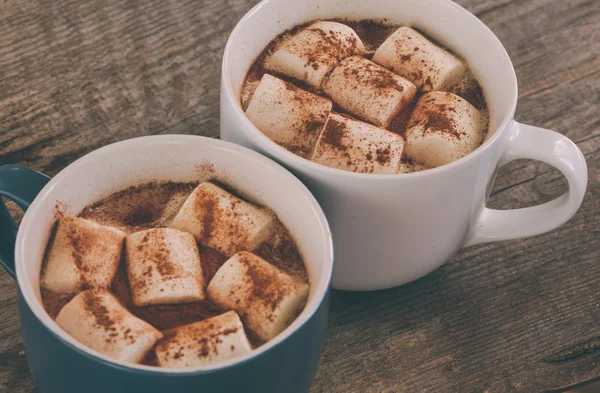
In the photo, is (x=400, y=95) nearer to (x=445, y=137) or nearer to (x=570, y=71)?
(x=445, y=137)

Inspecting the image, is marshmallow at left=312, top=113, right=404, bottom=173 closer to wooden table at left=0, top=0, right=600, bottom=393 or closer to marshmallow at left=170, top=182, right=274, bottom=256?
marshmallow at left=170, top=182, right=274, bottom=256

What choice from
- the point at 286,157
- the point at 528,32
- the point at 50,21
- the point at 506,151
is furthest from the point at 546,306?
the point at 50,21

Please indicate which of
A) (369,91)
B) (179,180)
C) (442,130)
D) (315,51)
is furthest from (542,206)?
(179,180)

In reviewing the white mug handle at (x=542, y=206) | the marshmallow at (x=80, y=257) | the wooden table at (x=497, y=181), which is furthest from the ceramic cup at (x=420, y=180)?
the marshmallow at (x=80, y=257)

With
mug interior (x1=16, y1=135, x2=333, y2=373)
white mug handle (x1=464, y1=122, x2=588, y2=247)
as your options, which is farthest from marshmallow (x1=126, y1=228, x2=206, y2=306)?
white mug handle (x1=464, y1=122, x2=588, y2=247)

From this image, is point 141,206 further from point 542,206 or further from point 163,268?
point 542,206

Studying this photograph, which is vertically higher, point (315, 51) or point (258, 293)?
→ point (315, 51)
